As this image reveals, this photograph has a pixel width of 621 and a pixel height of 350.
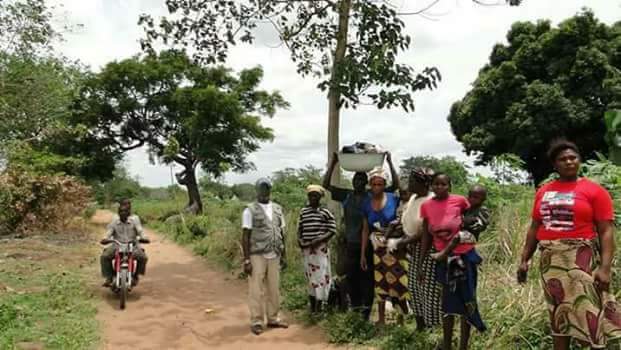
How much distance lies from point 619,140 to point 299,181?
19.8ft

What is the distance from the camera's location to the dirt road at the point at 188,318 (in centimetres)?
515

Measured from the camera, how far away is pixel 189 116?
62.1ft

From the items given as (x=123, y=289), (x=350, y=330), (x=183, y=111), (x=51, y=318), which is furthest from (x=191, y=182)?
(x=350, y=330)

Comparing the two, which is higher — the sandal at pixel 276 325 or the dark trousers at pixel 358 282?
the dark trousers at pixel 358 282

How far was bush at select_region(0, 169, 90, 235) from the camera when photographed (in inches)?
493

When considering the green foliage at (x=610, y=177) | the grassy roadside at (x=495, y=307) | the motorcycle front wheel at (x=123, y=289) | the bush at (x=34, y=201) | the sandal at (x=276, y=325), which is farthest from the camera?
the bush at (x=34, y=201)

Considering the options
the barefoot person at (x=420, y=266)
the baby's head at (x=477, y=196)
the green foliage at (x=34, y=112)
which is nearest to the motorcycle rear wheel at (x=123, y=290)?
the barefoot person at (x=420, y=266)

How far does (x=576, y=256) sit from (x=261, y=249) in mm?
3085

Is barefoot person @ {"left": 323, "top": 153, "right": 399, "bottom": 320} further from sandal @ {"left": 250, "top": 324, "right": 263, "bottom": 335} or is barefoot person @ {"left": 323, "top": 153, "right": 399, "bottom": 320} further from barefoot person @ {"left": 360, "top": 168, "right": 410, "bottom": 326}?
sandal @ {"left": 250, "top": 324, "right": 263, "bottom": 335}

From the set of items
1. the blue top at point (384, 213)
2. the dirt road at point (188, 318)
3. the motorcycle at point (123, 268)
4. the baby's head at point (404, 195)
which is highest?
the baby's head at point (404, 195)

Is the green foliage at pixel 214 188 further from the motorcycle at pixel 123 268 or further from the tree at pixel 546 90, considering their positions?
the motorcycle at pixel 123 268

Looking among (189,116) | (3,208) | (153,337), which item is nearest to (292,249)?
(153,337)

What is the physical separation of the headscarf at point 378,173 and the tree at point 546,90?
13.0m

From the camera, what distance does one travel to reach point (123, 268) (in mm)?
6742
